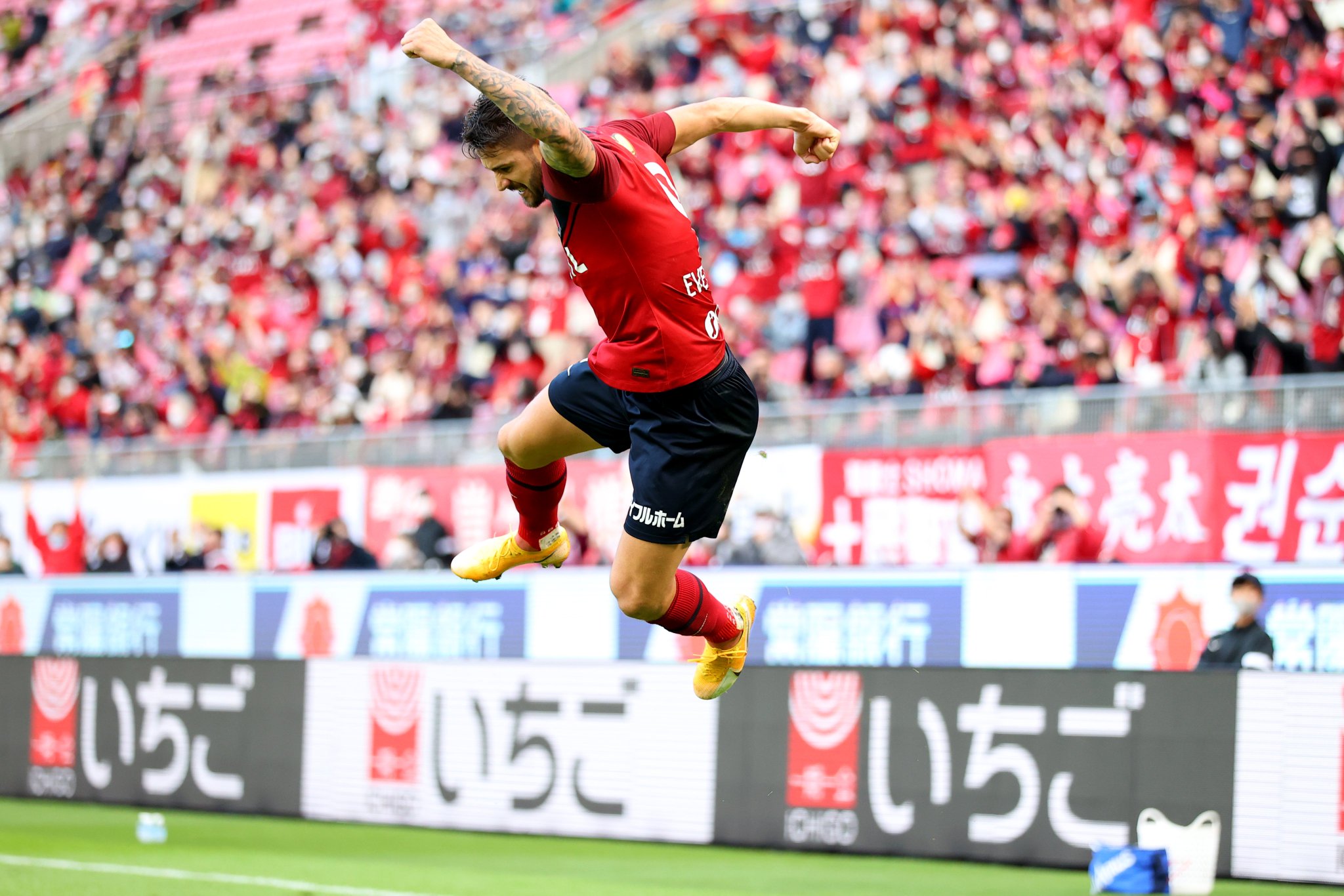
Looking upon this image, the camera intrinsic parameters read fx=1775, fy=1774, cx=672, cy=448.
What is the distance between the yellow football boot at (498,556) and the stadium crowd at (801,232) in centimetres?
727

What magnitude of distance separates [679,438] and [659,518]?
1.02ft

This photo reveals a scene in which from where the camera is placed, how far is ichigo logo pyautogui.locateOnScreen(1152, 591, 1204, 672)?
36.6 ft

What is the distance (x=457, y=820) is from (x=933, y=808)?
368 cm

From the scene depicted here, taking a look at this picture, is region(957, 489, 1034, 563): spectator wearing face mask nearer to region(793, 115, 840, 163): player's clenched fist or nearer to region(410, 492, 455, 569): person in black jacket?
region(410, 492, 455, 569): person in black jacket

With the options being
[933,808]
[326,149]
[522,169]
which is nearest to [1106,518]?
[933,808]

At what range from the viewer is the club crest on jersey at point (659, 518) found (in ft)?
21.9

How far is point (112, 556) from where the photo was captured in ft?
55.3

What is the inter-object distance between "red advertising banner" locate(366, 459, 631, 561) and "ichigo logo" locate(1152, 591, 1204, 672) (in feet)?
14.7

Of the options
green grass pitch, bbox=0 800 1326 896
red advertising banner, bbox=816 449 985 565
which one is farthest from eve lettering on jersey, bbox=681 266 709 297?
red advertising banner, bbox=816 449 985 565

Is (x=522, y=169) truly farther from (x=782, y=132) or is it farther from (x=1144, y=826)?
(x=782, y=132)

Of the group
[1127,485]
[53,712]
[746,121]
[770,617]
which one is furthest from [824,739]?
[53,712]

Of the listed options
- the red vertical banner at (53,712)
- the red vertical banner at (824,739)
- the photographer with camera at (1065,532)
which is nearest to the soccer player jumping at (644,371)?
the red vertical banner at (824,739)

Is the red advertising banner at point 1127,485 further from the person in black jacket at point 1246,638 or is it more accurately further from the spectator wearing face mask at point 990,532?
the person in black jacket at point 1246,638

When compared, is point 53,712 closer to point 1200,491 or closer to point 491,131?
point 1200,491
